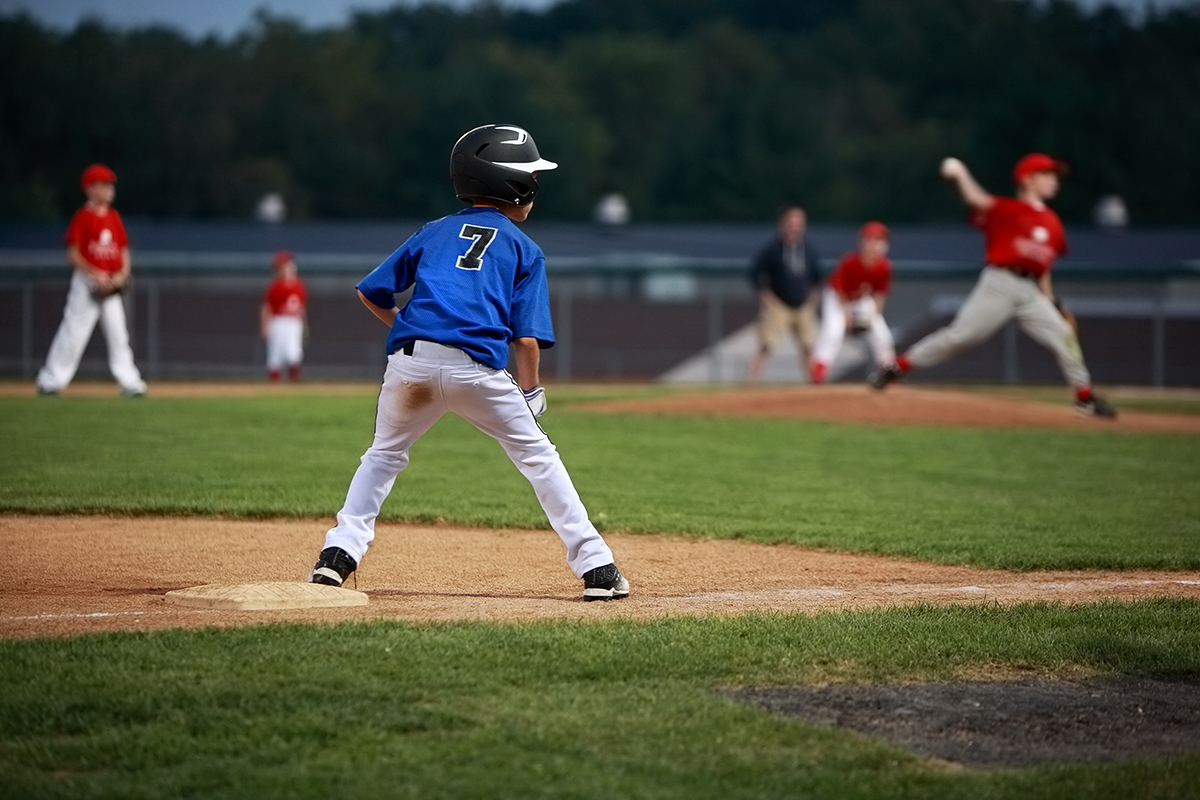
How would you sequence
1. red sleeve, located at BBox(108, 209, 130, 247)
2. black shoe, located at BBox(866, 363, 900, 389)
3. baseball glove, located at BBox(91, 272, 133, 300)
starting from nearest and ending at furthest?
baseball glove, located at BBox(91, 272, 133, 300), red sleeve, located at BBox(108, 209, 130, 247), black shoe, located at BBox(866, 363, 900, 389)

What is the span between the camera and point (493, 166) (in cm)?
607

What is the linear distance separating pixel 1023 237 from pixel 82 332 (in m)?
8.51

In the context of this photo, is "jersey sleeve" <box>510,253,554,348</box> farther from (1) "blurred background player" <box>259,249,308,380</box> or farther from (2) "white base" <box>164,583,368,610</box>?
(1) "blurred background player" <box>259,249,308,380</box>

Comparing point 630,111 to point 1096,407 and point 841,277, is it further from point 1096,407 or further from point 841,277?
point 1096,407

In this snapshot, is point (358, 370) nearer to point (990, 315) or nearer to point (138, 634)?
point (990, 315)

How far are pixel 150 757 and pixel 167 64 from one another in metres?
70.6

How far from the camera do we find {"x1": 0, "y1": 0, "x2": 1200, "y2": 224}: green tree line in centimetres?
6562

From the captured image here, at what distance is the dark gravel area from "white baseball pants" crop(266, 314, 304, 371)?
16.7 m

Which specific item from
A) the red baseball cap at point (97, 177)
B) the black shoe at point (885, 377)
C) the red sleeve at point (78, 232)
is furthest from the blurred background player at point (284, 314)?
the black shoe at point (885, 377)

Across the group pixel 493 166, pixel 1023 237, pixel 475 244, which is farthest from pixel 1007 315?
pixel 475 244

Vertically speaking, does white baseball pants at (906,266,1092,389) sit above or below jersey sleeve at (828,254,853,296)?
below

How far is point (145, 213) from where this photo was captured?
220ft

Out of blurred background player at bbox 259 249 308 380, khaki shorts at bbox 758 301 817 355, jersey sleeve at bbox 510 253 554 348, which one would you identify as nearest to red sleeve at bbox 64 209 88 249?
blurred background player at bbox 259 249 308 380

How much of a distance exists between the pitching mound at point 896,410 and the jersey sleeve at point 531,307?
371 inches
